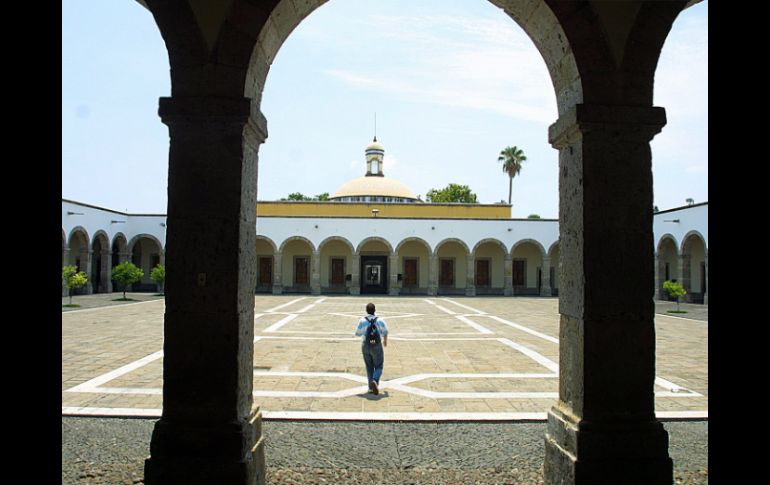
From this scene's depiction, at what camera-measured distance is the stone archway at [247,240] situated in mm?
3414

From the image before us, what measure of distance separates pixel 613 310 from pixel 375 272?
27.6 metres

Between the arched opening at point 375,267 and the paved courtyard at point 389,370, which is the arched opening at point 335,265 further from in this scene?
the paved courtyard at point 389,370

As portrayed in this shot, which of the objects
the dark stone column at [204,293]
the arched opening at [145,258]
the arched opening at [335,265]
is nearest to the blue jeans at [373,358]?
the dark stone column at [204,293]

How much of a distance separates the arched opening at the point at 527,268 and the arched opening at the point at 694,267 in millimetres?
8465

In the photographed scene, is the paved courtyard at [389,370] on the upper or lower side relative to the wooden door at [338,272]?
lower

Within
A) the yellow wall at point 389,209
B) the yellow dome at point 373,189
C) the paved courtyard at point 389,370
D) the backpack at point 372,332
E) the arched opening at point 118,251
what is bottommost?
the paved courtyard at point 389,370

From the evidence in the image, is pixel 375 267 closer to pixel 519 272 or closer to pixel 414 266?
pixel 414 266

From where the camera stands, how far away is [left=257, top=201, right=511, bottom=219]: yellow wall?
33.0 meters

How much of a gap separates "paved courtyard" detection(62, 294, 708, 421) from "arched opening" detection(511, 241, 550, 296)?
15324 mm

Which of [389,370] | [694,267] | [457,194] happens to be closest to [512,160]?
[457,194]

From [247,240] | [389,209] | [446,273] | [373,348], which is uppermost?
[389,209]

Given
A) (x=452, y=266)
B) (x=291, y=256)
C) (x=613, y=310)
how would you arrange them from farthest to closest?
(x=452, y=266)
(x=291, y=256)
(x=613, y=310)

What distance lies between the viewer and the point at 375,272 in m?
31.0
